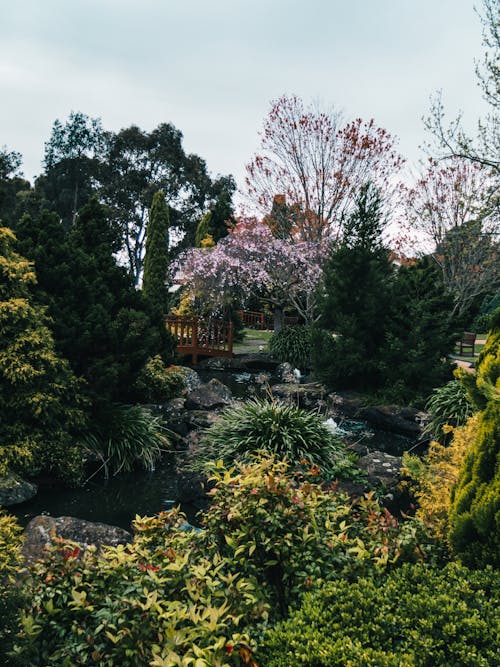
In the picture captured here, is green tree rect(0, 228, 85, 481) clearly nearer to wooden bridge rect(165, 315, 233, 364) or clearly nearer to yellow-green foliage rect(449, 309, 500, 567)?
yellow-green foliage rect(449, 309, 500, 567)

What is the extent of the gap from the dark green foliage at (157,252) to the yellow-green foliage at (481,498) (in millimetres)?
22051

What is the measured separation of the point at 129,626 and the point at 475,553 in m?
1.80

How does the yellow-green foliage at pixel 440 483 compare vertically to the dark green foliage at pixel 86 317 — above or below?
below

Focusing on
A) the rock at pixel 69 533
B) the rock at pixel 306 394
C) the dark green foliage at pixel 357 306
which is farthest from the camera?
the dark green foliage at pixel 357 306

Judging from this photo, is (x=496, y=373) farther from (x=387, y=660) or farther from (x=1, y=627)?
(x=1, y=627)

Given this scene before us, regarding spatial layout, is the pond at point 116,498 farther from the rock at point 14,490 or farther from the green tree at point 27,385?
the green tree at point 27,385

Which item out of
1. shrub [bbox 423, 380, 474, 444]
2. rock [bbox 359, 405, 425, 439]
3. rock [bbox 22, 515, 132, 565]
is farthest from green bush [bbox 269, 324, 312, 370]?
rock [bbox 22, 515, 132, 565]

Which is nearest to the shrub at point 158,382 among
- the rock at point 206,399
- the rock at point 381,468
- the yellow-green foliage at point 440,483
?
the rock at point 206,399

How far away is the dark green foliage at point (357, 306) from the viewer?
11.5m

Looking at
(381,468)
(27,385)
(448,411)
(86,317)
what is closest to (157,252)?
(86,317)

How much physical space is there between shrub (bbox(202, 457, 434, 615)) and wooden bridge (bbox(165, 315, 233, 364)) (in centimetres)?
1559

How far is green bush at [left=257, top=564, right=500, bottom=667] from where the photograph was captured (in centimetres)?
211

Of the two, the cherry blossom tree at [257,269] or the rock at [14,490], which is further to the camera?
the cherry blossom tree at [257,269]

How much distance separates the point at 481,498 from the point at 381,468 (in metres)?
3.93
